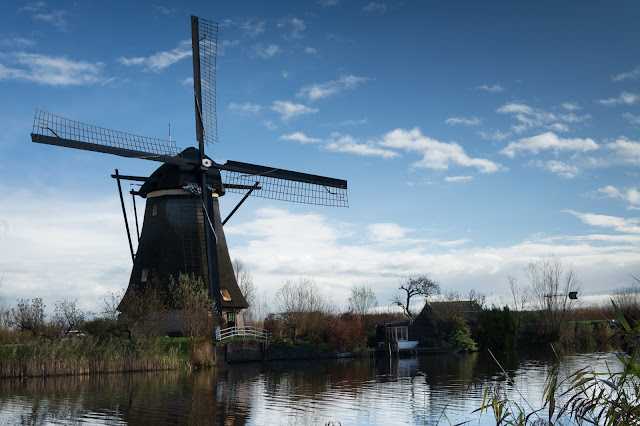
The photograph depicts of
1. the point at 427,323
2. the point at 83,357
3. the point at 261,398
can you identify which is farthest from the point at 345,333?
the point at 261,398

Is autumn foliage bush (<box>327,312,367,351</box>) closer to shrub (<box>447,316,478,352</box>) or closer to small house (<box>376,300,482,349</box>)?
small house (<box>376,300,482,349</box>)

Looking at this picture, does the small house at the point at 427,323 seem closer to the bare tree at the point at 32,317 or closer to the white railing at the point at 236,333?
the white railing at the point at 236,333

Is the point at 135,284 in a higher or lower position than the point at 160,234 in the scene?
lower

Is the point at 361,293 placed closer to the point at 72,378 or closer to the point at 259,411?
the point at 72,378

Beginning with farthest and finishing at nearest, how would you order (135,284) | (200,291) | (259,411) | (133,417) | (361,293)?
1. (361,293)
2. (135,284)
3. (200,291)
4. (259,411)
5. (133,417)

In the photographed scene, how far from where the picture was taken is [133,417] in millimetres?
13586

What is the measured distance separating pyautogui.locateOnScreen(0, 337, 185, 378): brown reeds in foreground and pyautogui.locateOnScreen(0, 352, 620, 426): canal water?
852mm

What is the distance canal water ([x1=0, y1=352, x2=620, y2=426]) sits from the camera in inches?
527

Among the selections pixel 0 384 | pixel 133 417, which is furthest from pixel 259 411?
pixel 0 384

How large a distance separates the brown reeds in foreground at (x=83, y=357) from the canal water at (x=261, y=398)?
85cm

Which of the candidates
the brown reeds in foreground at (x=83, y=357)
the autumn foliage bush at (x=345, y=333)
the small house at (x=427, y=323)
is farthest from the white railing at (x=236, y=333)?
the small house at (x=427, y=323)

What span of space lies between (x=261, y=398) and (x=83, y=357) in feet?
34.3

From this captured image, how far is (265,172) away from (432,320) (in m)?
20.9

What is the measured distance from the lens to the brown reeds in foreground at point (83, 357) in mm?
23675
